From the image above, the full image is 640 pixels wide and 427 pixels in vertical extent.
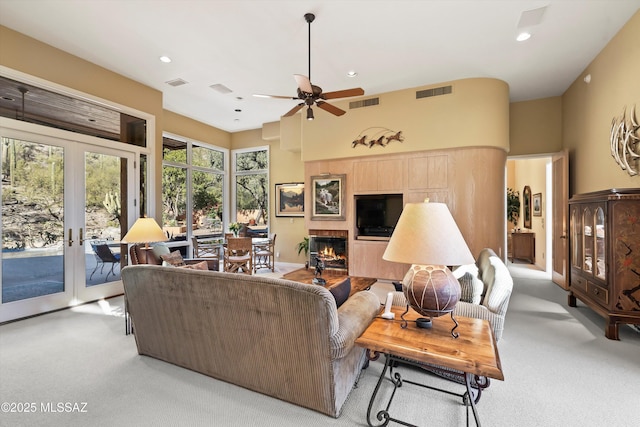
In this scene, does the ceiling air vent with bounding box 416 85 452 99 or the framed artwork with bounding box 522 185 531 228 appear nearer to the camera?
the ceiling air vent with bounding box 416 85 452 99

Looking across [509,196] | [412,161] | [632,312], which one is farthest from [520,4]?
[509,196]

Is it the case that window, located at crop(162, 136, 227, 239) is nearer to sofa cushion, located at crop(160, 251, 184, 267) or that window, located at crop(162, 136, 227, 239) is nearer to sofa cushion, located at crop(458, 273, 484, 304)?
sofa cushion, located at crop(160, 251, 184, 267)

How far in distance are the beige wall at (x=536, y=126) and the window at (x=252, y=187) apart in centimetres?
564

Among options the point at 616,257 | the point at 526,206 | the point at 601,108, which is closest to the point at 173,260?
the point at 616,257

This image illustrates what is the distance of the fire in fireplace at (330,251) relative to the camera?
6.03 m

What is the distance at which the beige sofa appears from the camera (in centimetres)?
180

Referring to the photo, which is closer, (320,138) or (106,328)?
(106,328)

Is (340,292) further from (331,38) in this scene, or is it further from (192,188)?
(192,188)

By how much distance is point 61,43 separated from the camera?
3.92 metres

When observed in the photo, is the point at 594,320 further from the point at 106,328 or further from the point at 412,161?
the point at 106,328

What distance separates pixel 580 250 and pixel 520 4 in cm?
306

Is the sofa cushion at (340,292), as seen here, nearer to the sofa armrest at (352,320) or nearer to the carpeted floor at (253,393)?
the sofa armrest at (352,320)

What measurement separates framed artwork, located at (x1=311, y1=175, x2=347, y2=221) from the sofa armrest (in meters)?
3.67

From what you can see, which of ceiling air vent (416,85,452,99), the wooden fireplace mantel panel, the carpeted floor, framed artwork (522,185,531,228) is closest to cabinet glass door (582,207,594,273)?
the carpeted floor
